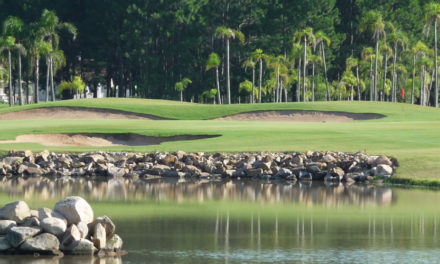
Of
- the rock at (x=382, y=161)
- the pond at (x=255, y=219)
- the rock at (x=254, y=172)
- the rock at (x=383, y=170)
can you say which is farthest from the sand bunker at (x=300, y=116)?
the pond at (x=255, y=219)

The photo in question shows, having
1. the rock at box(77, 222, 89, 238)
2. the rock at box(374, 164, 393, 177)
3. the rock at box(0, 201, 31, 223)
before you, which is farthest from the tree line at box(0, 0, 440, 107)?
the rock at box(77, 222, 89, 238)

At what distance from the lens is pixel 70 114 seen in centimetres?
7894

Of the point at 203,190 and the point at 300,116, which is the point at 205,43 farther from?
the point at 203,190

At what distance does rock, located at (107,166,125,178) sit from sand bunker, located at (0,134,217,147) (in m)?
7.58

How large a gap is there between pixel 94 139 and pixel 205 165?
11.1 meters

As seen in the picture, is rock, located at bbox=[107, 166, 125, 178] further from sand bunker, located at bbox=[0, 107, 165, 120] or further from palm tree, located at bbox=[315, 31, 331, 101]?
palm tree, located at bbox=[315, 31, 331, 101]

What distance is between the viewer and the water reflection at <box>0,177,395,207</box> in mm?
36812

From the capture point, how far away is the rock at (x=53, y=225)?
75.2 feet

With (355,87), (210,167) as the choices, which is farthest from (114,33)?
(210,167)

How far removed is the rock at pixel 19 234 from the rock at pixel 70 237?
665 millimetres

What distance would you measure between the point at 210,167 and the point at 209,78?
78.4 metres

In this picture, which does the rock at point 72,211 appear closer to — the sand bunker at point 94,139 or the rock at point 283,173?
the rock at point 283,173

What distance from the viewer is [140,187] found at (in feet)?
137

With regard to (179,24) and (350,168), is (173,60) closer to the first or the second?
(179,24)
